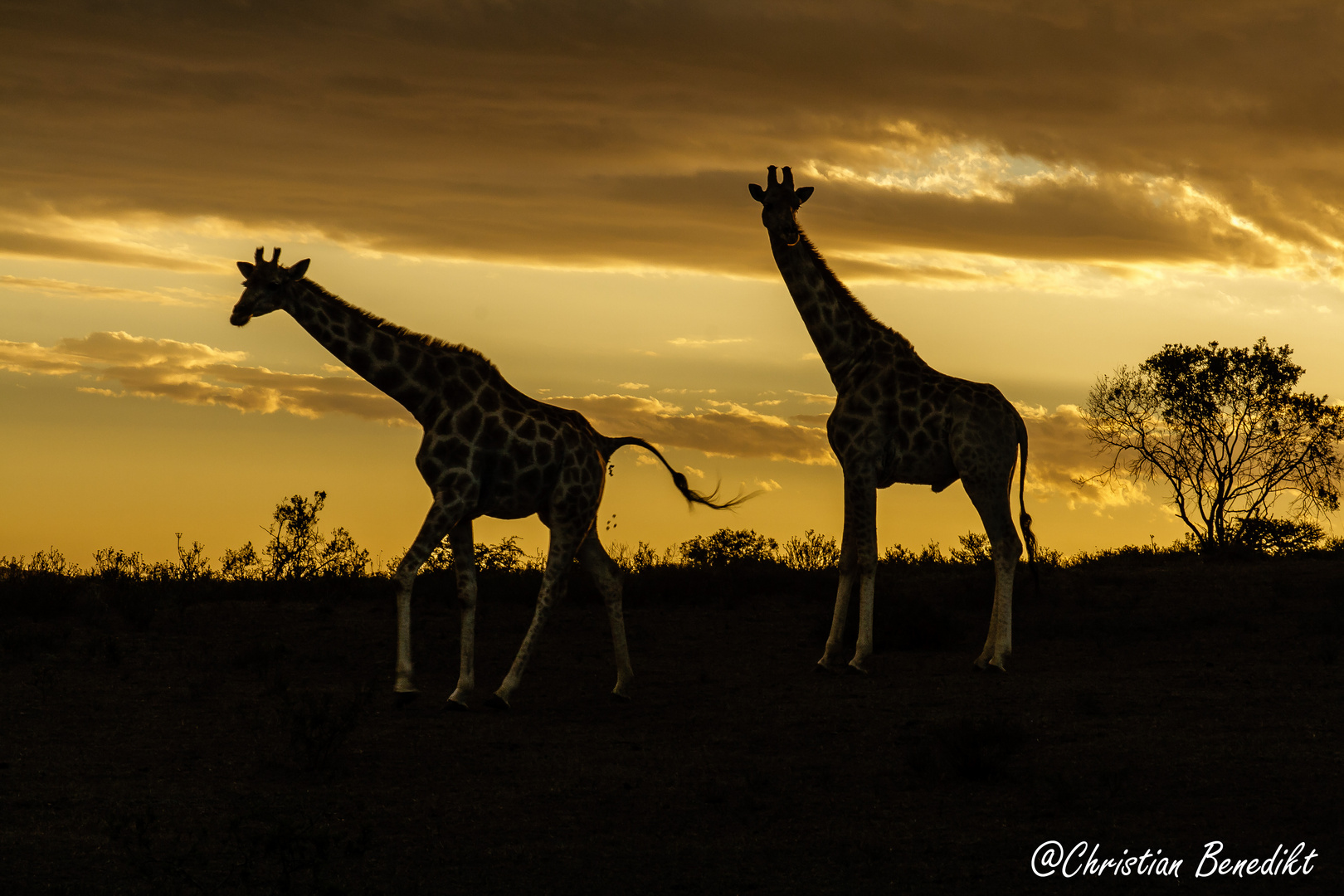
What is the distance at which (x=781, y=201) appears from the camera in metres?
14.9

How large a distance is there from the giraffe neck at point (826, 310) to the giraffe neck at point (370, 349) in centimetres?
460

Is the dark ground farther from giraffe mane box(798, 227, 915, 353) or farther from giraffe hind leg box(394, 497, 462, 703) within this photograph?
giraffe mane box(798, 227, 915, 353)

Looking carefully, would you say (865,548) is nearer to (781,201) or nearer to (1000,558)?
(1000,558)

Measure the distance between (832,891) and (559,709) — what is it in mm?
5734

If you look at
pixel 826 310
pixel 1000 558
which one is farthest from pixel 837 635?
pixel 826 310

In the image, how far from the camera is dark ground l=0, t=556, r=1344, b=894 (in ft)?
26.3

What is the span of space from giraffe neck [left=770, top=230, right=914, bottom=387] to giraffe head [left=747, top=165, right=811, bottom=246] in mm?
219

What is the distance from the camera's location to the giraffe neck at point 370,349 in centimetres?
1352

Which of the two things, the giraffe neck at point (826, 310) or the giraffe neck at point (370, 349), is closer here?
the giraffe neck at point (370, 349)

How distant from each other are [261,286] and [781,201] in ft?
19.9

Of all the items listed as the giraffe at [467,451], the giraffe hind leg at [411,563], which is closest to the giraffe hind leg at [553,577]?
the giraffe at [467,451]

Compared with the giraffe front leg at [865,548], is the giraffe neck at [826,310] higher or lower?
higher

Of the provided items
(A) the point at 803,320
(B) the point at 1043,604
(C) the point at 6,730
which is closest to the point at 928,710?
(A) the point at 803,320

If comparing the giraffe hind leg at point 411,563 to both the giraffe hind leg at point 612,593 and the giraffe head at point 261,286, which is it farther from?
the giraffe head at point 261,286
